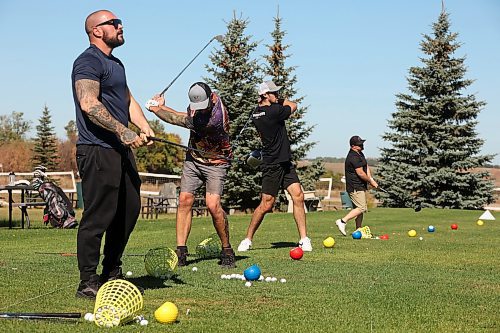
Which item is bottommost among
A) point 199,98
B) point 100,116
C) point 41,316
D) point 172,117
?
point 41,316

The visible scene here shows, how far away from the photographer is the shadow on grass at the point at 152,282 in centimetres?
660

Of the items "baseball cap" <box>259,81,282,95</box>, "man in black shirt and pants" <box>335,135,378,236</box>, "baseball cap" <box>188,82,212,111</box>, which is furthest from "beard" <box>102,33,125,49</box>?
"man in black shirt and pants" <box>335,135,378,236</box>

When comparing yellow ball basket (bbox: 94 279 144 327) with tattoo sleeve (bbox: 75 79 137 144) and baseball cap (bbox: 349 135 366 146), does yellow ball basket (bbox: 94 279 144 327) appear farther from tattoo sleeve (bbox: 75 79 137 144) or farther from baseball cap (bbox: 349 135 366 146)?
baseball cap (bbox: 349 135 366 146)

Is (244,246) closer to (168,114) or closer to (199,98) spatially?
(168,114)

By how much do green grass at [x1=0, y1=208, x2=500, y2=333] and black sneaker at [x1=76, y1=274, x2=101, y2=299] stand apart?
10 centimetres

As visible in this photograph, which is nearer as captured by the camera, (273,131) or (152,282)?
(152,282)

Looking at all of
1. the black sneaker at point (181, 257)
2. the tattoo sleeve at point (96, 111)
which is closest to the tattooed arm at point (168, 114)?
the black sneaker at point (181, 257)

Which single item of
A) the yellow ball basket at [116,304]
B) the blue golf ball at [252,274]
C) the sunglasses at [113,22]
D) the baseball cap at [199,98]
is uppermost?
the sunglasses at [113,22]

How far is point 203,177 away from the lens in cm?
841

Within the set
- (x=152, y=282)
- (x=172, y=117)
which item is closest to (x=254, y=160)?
(x=172, y=117)

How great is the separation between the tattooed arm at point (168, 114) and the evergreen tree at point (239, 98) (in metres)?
20.6

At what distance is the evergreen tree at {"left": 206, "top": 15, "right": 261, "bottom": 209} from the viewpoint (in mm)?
29156

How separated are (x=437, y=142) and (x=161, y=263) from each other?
27.4 m

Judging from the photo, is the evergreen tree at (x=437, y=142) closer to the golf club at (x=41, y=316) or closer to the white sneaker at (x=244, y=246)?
the white sneaker at (x=244, y=246)
